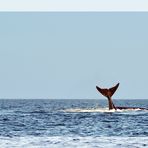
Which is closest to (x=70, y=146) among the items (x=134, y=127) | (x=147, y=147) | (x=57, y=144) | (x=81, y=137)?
(x=57, y=144)

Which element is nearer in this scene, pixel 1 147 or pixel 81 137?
pixel 1 147

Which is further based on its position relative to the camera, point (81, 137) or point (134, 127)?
point (134, 127)

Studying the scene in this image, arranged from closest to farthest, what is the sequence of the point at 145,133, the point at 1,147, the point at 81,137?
the point at 1,147 → the point at 81,137 → the point at 145,133

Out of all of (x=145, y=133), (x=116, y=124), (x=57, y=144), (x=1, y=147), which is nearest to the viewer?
(x=1, y=147)

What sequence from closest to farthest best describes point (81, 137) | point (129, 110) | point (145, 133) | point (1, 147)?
point (1, 147), point (81, 137), point (145, 133), point (129, 110)

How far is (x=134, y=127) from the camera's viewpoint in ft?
244

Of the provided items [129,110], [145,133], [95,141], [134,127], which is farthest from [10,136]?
[129,110]

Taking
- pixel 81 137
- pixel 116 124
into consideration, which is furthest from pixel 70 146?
pixel 116 124

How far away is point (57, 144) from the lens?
51.0 m

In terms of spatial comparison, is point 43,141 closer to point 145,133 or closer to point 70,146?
point 70,146

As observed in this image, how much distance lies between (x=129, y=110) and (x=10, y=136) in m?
72.9

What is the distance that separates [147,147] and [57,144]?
22.7 feet

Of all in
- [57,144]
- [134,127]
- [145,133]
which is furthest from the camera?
[134,127]

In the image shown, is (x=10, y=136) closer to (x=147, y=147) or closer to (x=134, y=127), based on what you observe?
(x=147, y=147)
